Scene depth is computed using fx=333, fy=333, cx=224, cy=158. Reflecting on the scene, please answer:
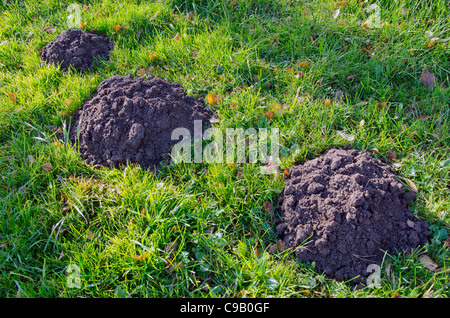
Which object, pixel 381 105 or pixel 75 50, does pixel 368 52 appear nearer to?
pixel 381 105

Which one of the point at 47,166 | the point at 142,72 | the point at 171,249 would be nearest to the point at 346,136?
the point at 171,249

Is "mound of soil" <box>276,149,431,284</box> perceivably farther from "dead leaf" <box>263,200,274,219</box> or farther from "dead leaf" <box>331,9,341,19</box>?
"dead leaf" <box>331,9,341,19</box>

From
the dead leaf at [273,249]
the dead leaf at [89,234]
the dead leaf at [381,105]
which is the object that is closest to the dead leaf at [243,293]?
the dead leaf at [273,249]

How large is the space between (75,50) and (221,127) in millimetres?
2027

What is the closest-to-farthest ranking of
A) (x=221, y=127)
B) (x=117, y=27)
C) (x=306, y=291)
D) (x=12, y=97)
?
(x=306, y=291)
(x=221, y=127)
(x=12, y=97)
(x=117, y=27)

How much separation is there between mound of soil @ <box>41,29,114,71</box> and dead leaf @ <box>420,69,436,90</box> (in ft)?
11.1

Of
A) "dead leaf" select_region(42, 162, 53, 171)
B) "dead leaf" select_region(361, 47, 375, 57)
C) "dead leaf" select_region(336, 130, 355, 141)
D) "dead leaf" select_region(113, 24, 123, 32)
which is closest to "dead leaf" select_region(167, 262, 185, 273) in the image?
"dead leaf" select_region(42, 162, 53, 171)

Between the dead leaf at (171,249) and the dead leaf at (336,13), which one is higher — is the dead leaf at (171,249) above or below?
below

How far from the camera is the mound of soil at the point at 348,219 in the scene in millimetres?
2289

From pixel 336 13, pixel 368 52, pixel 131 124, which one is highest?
pixel 336 13

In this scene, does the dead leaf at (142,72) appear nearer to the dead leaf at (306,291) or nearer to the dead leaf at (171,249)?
the dead leaf at (171,249)

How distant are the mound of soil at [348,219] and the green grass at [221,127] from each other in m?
0.10

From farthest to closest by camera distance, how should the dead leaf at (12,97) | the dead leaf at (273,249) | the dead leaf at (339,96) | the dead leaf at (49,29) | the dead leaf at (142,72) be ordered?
the dead leaf at (49,29)
the dead leaf at (142,72)
the dead leaf at (12,97)
the dead leaf at (339,96)
the dead leaf at (273,249)

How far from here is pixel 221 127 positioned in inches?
119
